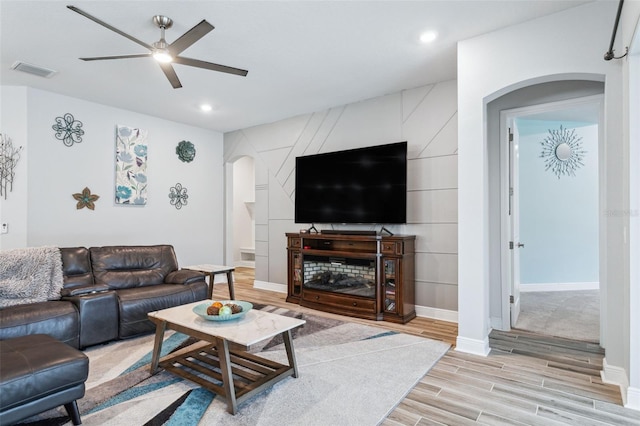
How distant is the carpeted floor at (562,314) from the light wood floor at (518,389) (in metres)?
0.32

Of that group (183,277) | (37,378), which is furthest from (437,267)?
(37,378)

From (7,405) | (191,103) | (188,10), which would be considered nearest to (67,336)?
(7,405)

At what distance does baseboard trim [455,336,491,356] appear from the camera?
9.82 ft

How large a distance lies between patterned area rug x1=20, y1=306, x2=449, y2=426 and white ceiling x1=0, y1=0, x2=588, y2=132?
2.80 metres

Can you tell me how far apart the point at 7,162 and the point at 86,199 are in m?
0.92

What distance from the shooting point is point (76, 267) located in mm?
3613

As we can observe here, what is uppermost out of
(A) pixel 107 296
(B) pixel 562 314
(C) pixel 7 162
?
(C) pixel 7 162

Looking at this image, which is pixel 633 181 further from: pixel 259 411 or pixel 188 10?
pixel 188 10

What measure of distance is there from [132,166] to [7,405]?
4158 millimetres

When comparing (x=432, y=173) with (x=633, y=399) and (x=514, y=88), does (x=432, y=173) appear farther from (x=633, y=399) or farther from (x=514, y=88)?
(x=633, y=399)

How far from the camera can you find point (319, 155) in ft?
16.0

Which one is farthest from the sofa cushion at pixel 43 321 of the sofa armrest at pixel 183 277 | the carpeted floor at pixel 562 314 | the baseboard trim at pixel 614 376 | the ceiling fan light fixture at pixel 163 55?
the carpeted floor at pixel 562 314

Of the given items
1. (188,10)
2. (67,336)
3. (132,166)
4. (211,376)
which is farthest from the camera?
(132,166)

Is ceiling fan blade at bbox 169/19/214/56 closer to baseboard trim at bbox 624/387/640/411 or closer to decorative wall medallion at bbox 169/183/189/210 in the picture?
decorative wall medallion at bbox 169/183/189/210
